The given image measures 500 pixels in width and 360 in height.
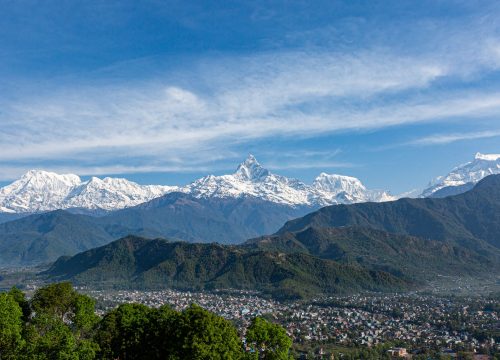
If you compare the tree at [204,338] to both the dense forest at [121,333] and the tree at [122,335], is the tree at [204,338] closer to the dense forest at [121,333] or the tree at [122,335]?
the dense forest at [121,333]

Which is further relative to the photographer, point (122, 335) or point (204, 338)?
point (122, 335)

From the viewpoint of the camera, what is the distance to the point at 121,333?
45625 mm

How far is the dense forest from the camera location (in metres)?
37.7

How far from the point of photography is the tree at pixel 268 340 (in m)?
39.2

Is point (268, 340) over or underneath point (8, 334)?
underneath

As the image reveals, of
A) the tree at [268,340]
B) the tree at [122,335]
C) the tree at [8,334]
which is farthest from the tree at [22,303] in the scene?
the tree at [268,340]

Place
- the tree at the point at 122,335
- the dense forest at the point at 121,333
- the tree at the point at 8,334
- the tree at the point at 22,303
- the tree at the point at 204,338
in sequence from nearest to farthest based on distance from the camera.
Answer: the tree at the point at 204,338, the dense forest at the point at 121,333, the tree at the point at 8,334, the tree at the point at 122,335, the tree at the point at 22,303

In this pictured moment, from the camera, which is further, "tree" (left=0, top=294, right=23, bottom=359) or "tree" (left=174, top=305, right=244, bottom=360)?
"tree" (left=0, top=294, right=23, bottom=359)

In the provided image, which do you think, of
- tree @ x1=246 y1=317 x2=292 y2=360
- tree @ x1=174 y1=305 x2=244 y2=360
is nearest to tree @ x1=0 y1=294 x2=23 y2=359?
tree @ x1=174 y1=305 x2=244 y2=360

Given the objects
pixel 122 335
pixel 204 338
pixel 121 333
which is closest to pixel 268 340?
pixel 204 338

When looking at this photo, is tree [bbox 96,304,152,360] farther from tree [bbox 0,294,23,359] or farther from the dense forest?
tree [bbox 0,294,23,359]

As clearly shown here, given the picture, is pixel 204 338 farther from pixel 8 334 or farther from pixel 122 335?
pixel 8 334

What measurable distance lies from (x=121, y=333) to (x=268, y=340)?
15037mm

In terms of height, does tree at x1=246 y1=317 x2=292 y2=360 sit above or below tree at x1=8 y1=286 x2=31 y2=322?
below
